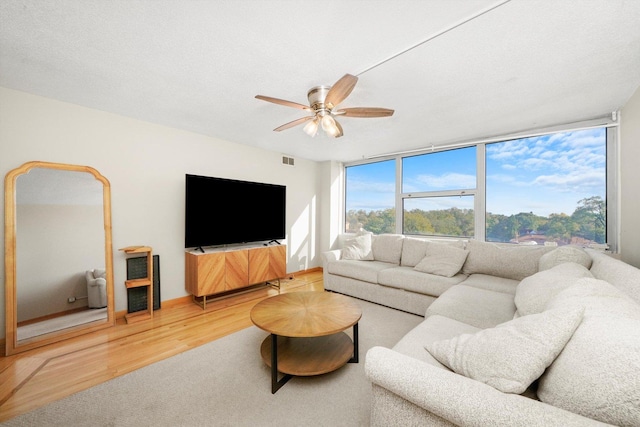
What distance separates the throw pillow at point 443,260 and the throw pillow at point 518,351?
2.07m

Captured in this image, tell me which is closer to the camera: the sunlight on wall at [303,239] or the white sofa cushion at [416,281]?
the white sofa cushion at [416,281]

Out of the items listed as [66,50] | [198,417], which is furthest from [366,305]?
[66,50]

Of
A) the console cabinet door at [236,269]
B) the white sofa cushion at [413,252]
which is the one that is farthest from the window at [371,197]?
the console cabinet door at [236,269]

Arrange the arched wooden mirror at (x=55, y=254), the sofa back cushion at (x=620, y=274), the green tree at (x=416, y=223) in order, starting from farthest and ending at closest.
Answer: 1. the green tree at (x=416, y=223)
2. the arched wooden mirror at (x=55, y=254)
3. the sofa back cushion at (x=620, y=274)

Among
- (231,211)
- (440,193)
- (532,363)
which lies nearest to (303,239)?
(231,211)

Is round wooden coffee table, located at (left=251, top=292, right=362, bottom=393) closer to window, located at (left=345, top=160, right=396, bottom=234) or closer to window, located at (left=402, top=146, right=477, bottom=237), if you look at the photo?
A: window, located at (left=402, top=146, right=477, bottom=237)

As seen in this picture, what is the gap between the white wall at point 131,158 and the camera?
7.82 feet

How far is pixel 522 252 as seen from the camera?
9.41 ft

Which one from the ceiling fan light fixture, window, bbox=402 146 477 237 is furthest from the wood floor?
window, bbox=402 146 477 237

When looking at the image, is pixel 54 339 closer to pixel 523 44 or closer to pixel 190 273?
pixel 190 273

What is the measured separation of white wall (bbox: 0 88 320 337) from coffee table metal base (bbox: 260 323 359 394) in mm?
2101

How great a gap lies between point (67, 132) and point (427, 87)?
3.66 m

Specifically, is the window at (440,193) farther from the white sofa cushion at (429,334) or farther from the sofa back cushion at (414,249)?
the white sofa cushion at (429,334)

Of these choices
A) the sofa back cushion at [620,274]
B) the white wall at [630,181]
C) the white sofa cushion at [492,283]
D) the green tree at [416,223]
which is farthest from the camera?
the green tree at [416,223]
